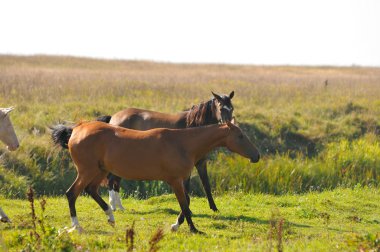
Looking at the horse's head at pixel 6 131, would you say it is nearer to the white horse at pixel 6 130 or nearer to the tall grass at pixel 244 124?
the white horse at pixel 6 130

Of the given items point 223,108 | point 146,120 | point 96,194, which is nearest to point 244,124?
point 146,120

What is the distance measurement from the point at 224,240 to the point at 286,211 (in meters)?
3.59

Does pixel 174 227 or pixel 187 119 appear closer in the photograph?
pixel 174 227

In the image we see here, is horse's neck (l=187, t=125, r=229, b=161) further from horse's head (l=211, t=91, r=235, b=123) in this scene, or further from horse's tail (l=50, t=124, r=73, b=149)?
horse's head (l=211, t=91, r=235, b=123)

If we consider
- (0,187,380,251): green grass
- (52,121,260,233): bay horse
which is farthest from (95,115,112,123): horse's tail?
(52,121,260,233): bay horse

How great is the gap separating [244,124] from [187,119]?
757 cm

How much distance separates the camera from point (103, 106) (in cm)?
2173

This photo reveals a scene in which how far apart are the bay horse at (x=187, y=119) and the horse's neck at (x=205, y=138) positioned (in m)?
2.24

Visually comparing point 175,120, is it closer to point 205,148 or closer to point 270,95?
point 205,148

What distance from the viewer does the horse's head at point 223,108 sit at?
12.8 m

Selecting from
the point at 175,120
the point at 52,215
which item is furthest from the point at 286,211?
the point at 52,215

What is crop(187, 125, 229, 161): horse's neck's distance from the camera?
10.3 m

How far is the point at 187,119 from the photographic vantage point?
13.6 m

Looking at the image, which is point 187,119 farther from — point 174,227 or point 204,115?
point 174,227
